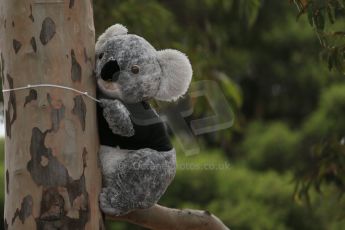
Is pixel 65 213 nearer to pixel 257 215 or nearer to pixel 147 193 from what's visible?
pixel 147 193

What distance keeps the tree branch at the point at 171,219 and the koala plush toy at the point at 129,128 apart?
88 mm

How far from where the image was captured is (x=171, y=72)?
221cm

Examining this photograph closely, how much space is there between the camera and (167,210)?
2.38 metres

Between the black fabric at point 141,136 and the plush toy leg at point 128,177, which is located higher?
the black fabric at point 141,136

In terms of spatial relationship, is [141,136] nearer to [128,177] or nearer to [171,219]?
[128,177]

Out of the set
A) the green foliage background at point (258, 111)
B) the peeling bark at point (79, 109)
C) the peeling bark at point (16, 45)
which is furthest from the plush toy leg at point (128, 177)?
the green foliage background at point (258, 111)

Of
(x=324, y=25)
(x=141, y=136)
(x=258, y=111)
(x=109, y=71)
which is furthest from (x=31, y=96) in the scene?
(x=258, y=111)

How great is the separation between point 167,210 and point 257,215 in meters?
3.80

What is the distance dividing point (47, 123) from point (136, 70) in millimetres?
294

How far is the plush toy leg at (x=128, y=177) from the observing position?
2117 mm

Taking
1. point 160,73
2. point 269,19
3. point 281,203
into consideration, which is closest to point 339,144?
point 160,73

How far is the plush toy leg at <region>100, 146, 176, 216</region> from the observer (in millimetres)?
2117

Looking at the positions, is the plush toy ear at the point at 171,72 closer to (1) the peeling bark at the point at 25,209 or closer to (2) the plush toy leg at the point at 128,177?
(2) the plush toy leg at the point at 128,177

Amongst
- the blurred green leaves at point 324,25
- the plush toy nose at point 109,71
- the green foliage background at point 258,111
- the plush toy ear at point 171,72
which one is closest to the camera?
the plush toy nose at point 109,71
